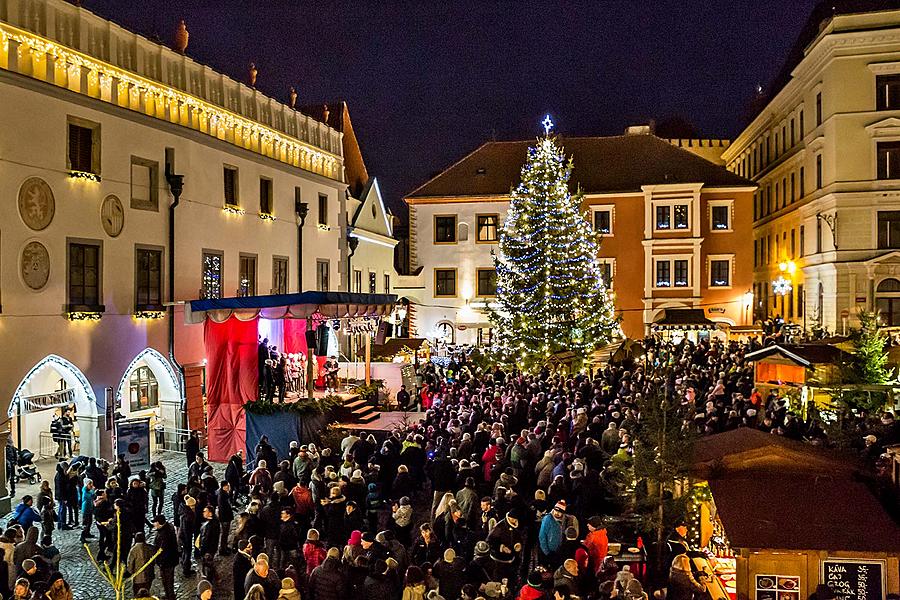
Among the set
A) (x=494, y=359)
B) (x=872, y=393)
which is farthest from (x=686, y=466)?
(x=494, y=359)

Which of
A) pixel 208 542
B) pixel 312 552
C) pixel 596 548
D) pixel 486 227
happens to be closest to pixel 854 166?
pixel 486 227

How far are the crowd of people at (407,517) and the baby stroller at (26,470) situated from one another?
3.25m

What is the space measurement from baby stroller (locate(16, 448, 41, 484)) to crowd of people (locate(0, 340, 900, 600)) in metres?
3.25

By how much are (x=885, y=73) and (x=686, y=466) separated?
34654 mm

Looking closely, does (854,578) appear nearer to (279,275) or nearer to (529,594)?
(529,594)

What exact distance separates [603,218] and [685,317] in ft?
28.3

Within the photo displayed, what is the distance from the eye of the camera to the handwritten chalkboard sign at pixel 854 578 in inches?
379

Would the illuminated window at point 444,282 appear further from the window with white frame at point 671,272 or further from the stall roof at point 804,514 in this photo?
the stall roof at point 804,514

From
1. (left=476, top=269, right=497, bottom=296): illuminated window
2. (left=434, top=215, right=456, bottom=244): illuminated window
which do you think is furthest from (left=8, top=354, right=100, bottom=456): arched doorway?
(left=434, top=215, right=456, bottom=244): illuminated window

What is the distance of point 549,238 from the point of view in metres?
32.2

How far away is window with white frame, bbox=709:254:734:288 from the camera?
145 feet

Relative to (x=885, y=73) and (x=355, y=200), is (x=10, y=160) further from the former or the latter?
(x=885, y=73)

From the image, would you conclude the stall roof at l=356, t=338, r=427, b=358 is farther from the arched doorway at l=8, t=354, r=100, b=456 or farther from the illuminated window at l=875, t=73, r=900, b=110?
the illuminated window at l=875, t=73, r=900, b=110

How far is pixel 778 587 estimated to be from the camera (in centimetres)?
991
